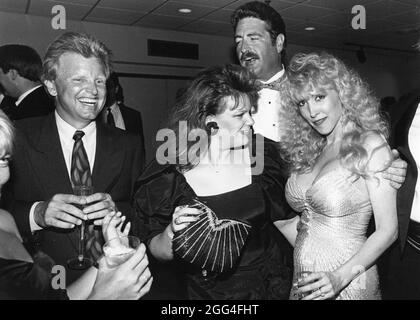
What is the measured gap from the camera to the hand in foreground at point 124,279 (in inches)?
49.1

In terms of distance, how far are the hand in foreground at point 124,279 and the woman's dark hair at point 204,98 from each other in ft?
→ 2.13

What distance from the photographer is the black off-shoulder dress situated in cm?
171

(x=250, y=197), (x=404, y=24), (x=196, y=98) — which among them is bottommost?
(x=250, y=197)

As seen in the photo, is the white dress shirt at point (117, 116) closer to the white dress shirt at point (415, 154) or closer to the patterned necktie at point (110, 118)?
the patterned necktie at point (110, 118)

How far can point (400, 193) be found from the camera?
1.74 meters

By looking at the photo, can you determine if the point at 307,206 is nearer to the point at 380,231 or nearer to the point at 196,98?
the point at 380,231

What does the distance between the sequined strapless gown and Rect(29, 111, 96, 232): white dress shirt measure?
960mm

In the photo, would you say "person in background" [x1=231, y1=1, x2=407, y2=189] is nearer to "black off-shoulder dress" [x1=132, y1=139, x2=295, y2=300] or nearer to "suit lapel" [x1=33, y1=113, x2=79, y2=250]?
"black off-shoulder dress" [x1=132, y1=139, x2=295, y2=300]

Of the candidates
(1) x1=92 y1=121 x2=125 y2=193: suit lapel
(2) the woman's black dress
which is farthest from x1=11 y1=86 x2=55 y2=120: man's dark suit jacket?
(2) the woman's black dress

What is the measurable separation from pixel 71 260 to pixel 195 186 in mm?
584

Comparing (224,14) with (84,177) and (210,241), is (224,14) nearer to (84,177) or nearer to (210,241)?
Result: (84,177)

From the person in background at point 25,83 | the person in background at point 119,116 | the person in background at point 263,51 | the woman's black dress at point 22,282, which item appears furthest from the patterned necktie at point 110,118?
the woman's black dress at point 22,282
